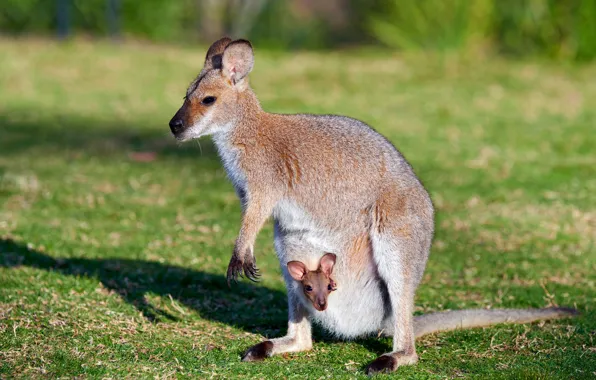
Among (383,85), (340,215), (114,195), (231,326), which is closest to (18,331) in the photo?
(231,326)

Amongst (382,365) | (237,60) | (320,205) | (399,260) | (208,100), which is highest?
(237,60)

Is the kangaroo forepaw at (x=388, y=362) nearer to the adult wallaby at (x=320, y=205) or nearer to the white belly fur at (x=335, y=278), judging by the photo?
the adult wallaby at (x=320, y=205)

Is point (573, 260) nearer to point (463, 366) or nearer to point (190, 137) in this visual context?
point (463, 366)

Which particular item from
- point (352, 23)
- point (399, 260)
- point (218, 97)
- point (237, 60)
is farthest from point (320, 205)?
point (352, 23)

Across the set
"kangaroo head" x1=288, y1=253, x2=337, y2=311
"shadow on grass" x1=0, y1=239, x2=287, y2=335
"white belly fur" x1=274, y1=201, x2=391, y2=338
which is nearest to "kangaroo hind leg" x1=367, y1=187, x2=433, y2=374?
"white belly fur" x1=274, y1=201, x2=391, y2=338

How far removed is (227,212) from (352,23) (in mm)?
12223

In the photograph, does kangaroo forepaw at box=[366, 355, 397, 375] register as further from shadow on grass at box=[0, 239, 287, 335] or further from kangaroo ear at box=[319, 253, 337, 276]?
shadow on grass at box=[0, 239, 287, 335]

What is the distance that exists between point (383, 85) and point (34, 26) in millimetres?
Answer: 6772

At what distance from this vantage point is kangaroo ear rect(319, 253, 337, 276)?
4.86m

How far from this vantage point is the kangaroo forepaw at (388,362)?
4.64m

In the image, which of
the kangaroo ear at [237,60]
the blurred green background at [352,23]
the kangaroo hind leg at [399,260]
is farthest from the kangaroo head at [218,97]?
the blurred green background at [352,23]

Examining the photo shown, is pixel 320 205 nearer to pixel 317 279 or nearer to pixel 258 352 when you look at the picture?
pixel 317 279

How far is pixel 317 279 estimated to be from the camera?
480 cm

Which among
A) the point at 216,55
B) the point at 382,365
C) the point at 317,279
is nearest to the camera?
the point at 382,365
